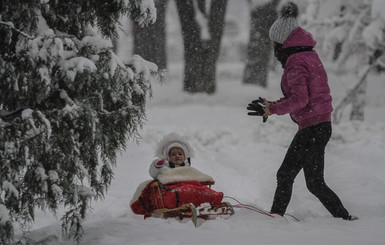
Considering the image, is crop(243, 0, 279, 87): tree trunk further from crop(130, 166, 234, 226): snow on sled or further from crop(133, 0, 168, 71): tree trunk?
crop(130, 166, 234, 226): snow on sled

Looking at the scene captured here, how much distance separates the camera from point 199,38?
13.9 metres

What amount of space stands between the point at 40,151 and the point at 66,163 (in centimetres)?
24

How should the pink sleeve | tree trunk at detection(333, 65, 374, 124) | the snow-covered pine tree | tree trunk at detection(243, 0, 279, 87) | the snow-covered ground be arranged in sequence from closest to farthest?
the snow-covered pine tree → the snow-covered ground → the pink sleeve → tree trunk at detection(333, 65, 374, 124) → tree trunk at detection(243, 0, 279, 87)

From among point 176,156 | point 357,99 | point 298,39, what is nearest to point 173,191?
point 176,156

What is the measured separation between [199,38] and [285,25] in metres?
9.11

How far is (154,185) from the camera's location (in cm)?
517

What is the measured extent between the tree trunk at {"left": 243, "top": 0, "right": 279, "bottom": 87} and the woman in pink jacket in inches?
479

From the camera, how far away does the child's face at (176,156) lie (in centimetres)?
579

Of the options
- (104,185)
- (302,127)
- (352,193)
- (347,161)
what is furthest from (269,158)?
(104,185)

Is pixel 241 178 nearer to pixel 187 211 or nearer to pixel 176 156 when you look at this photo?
pixel 176 156

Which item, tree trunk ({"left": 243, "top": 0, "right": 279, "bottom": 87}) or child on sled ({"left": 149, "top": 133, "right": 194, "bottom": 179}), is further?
tree trunk ({"left": 243, "top": 0, "right": 279, "bottom": 87})

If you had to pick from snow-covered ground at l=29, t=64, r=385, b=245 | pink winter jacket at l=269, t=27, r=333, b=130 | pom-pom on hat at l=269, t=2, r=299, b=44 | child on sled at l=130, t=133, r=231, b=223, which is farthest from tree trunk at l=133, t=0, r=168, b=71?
pink winter jacket at l=269, t=27, r=333, b=130

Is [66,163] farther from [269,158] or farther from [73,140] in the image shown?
[269,158]

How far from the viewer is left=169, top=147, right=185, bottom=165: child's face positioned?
5.79m
